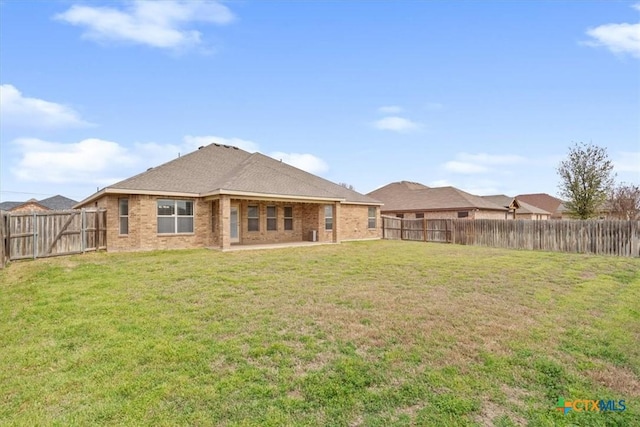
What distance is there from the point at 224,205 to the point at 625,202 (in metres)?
34.0

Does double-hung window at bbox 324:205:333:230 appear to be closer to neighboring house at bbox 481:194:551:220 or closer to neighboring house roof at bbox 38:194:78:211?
neighboring house at bbox 481:194:551:220

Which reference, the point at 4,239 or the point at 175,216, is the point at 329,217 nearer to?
the point at 175,216

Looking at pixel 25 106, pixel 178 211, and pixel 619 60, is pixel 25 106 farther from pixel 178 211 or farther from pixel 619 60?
pixel 619 60

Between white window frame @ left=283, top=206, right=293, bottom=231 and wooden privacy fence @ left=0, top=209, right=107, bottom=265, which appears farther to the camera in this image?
white window frame @ left=283, top=206, right=293, bottom=231

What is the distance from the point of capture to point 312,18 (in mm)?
14047

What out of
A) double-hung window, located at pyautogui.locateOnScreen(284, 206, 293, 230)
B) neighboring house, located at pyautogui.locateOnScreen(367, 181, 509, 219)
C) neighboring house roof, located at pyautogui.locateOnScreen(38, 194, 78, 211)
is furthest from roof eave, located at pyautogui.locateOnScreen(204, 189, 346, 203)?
neighboring house roof, located at pyautogui.locateOnScreen(38, 194, 78, 211)

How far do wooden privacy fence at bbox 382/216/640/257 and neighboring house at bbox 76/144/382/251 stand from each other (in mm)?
4699

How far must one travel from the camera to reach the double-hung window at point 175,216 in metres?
14.5

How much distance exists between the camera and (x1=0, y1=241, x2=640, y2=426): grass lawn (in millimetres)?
3053

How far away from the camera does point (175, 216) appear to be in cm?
1488

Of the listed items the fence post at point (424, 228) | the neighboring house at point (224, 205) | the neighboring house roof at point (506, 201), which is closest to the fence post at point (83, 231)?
the neighboring house at point (224, 205)

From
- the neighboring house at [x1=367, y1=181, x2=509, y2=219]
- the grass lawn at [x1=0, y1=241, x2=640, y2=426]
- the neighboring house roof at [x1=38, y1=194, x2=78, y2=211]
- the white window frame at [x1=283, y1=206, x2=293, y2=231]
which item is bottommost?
the grass lawn at [x1=0, y1=241, x2=640, y2=426]

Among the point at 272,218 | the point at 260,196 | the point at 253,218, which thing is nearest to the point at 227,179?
the point at 260,196

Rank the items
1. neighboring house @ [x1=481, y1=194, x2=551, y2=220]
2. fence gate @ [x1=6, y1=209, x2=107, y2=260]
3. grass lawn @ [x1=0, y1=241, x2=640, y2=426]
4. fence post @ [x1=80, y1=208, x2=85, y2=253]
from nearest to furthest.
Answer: grass lawn @ [x1=0, y1=241, x2=640, y2=426] < fence gate @ [x1=6, y1=209, x2=107, y2=260] < fence post @ [x1=80, y1=208, x2=85, y2=253] < neighboring house @ [x1=481, y1=194, x2=551, y2=220]
